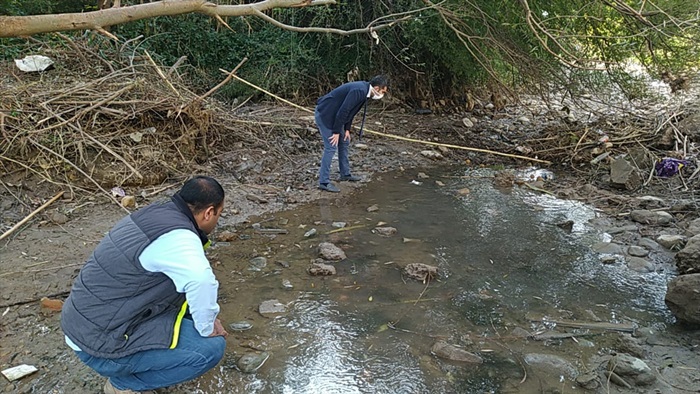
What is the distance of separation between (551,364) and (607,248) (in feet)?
6.52

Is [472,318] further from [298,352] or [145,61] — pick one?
[145,61]

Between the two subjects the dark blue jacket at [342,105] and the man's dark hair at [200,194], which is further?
the dark blue jacket at [342,105]

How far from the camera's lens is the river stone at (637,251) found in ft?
14.4

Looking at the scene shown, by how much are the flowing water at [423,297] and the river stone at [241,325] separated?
0.05 m

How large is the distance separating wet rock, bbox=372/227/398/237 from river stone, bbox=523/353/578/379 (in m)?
2.00

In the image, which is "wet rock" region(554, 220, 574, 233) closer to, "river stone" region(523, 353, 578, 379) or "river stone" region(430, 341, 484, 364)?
"river stone" region(523, 353, 578, 379)

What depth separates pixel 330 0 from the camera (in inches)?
155

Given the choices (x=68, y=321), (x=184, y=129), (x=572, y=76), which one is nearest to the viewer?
(x=68, y=321)

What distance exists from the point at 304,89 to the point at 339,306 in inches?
248

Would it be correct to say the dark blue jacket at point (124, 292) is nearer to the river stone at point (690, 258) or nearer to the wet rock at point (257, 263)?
the wet rock at point (257, 263)

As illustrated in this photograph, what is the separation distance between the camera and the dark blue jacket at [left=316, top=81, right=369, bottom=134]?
18.2ft

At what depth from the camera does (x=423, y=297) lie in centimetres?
376

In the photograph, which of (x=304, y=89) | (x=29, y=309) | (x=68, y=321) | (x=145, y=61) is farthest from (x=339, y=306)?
(x=304, y=89)

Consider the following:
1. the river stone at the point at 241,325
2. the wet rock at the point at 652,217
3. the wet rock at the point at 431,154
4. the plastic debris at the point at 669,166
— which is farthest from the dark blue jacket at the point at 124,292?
the plastic debris at the point at 669,166
